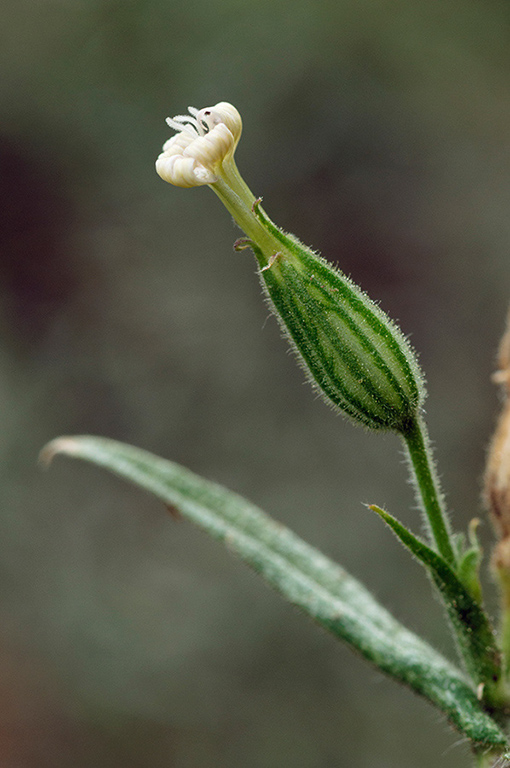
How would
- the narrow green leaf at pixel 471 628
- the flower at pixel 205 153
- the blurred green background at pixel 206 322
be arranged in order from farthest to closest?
the blurred green background at pixel 206 322 → the narrow green leaf at pixel 471 628 → the flower at pixel 205 153

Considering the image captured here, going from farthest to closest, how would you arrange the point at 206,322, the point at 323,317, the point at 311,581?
the point at 206,322 < the point at 311,581 < the point at 323,317

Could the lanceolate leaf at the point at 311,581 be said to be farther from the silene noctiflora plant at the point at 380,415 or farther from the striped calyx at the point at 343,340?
the striped calyx at the point at 343,340

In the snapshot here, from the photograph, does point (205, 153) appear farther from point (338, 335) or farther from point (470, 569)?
point (470, 569)

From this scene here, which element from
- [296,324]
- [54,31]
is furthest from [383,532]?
[54,31]

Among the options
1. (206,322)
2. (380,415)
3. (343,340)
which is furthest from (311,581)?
(206,322)

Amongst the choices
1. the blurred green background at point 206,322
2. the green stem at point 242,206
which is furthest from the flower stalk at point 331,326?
the blurred green background at point 206,322

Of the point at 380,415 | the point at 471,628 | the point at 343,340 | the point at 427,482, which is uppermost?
the point at 343,340
